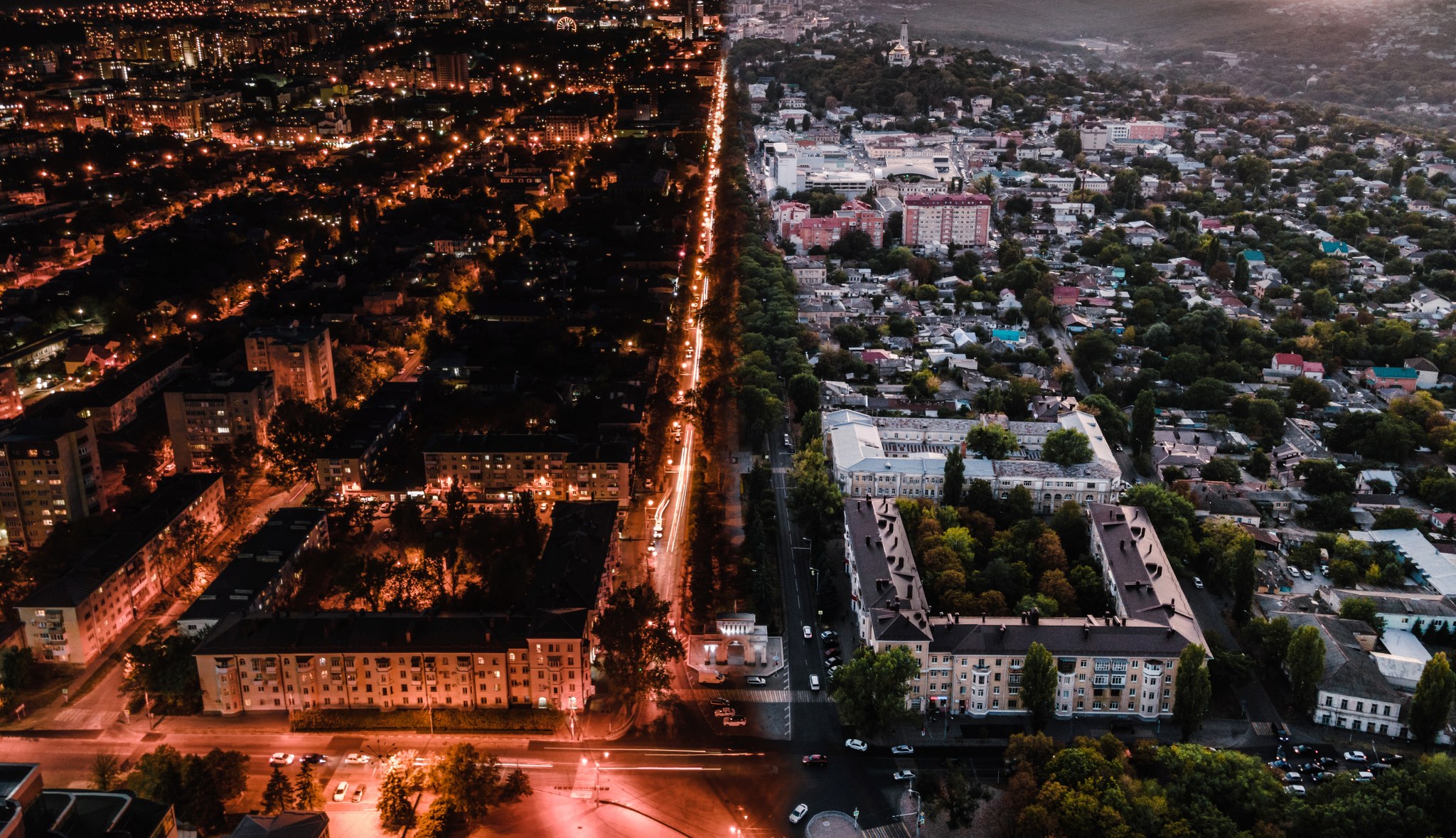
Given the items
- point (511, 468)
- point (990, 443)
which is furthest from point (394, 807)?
point (990, 443)

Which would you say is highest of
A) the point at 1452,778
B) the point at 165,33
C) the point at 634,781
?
Result: the point at 165,33

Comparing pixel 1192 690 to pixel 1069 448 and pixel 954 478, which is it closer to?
pixel 954 478

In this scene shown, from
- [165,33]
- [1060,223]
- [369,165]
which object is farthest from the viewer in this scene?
[165,33]

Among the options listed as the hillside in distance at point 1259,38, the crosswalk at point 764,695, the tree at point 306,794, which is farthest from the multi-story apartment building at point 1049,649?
the hillside in distance at point 1259,38

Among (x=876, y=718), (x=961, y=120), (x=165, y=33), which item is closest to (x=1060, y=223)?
(x=961, y=120)

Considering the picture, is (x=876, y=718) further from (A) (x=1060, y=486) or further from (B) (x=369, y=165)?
(B) (x=369, y=165)

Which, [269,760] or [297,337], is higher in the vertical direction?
[297,337]

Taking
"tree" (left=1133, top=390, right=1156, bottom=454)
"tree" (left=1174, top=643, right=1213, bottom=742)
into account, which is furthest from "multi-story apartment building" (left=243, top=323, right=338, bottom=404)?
"tree" (left=1174, top=643, right=1213, bottom=742)
